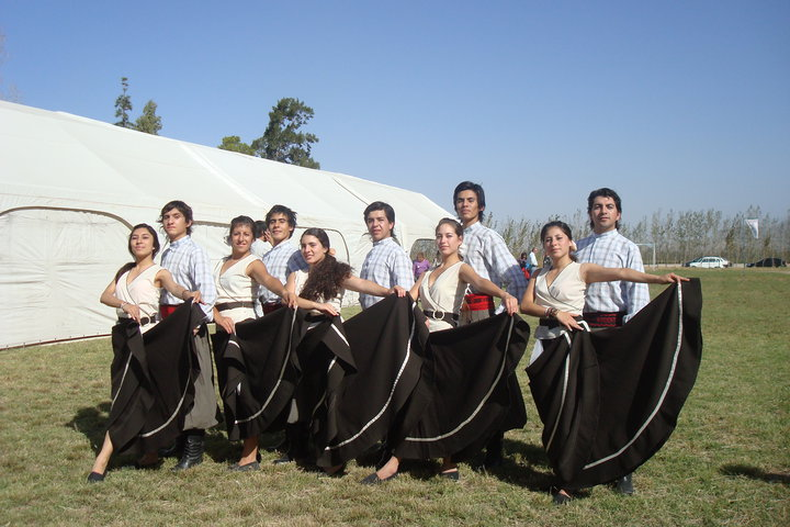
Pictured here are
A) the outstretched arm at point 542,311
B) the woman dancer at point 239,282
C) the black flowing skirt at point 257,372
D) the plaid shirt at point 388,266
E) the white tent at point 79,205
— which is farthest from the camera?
the white tent at point 79,205

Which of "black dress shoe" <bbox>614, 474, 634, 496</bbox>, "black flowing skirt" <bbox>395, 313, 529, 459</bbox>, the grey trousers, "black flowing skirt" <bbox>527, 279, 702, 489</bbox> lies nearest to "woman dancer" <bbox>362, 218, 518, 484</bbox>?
"black flowing skirt" <bbox>395, 313, 529, 459</bbox>

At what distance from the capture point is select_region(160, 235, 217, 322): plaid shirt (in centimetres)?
452

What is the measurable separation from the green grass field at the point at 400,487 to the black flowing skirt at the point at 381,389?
10.9 inches

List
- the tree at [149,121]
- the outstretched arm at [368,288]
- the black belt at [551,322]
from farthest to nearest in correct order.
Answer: the tree at [149,121], the outstretched arm at [368,288], the black belt at [551,322]

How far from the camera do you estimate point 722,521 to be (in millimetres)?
3408

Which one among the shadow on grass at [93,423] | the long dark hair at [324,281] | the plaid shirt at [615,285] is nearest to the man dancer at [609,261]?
the plaid shirt at [615,285]

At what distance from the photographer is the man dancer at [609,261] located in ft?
13.9

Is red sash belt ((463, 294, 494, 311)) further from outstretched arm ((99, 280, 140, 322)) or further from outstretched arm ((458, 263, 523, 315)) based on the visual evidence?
outstretched arm ((99, 280, 140, 322))

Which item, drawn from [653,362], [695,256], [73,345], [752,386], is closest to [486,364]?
[653,362]

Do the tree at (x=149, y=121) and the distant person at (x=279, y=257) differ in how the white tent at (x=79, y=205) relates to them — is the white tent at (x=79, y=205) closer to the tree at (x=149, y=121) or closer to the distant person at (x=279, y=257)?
the distant person at (x=279, y=257)

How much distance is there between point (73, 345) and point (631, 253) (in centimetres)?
838

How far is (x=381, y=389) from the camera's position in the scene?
411 cm

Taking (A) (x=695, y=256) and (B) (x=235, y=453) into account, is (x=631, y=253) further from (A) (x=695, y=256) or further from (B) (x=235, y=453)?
(A) (x=695, y=256)

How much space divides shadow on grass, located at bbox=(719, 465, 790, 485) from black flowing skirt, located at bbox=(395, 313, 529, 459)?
1430 millimetres
